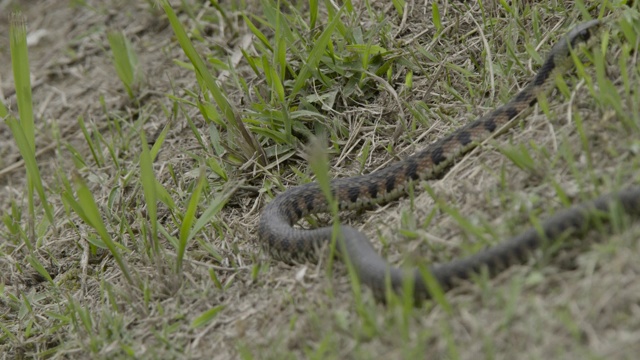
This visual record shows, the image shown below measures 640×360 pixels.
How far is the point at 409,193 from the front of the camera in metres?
5.00

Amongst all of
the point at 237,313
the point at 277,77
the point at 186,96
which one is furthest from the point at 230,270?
the point at 186,96

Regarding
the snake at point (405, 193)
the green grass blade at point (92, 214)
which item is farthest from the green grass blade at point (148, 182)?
the snake at point (405, 193)

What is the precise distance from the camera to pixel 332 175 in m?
5.68

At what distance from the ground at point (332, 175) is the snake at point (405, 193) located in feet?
0.26

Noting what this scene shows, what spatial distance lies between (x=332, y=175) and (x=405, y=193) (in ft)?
2.32

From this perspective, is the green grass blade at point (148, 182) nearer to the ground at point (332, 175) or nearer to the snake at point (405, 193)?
the ground at point (332, 175)

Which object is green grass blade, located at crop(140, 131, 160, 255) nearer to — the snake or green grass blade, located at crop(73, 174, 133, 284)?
green grass blade, located at crop(73, 174, 133, 284)

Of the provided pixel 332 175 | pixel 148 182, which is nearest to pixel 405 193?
pixel 332 175

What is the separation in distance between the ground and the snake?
0.08 meters

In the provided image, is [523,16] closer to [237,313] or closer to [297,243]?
[297,243]

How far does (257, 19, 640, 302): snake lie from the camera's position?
3691 mm

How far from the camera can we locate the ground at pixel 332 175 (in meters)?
3.57

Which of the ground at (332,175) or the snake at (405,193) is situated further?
the snake at (405,193)

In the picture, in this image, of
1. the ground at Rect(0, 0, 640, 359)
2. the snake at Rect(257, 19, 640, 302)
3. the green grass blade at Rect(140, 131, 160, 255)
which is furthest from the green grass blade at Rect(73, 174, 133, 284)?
the snake at Rect(257, 19, 640, 302)
